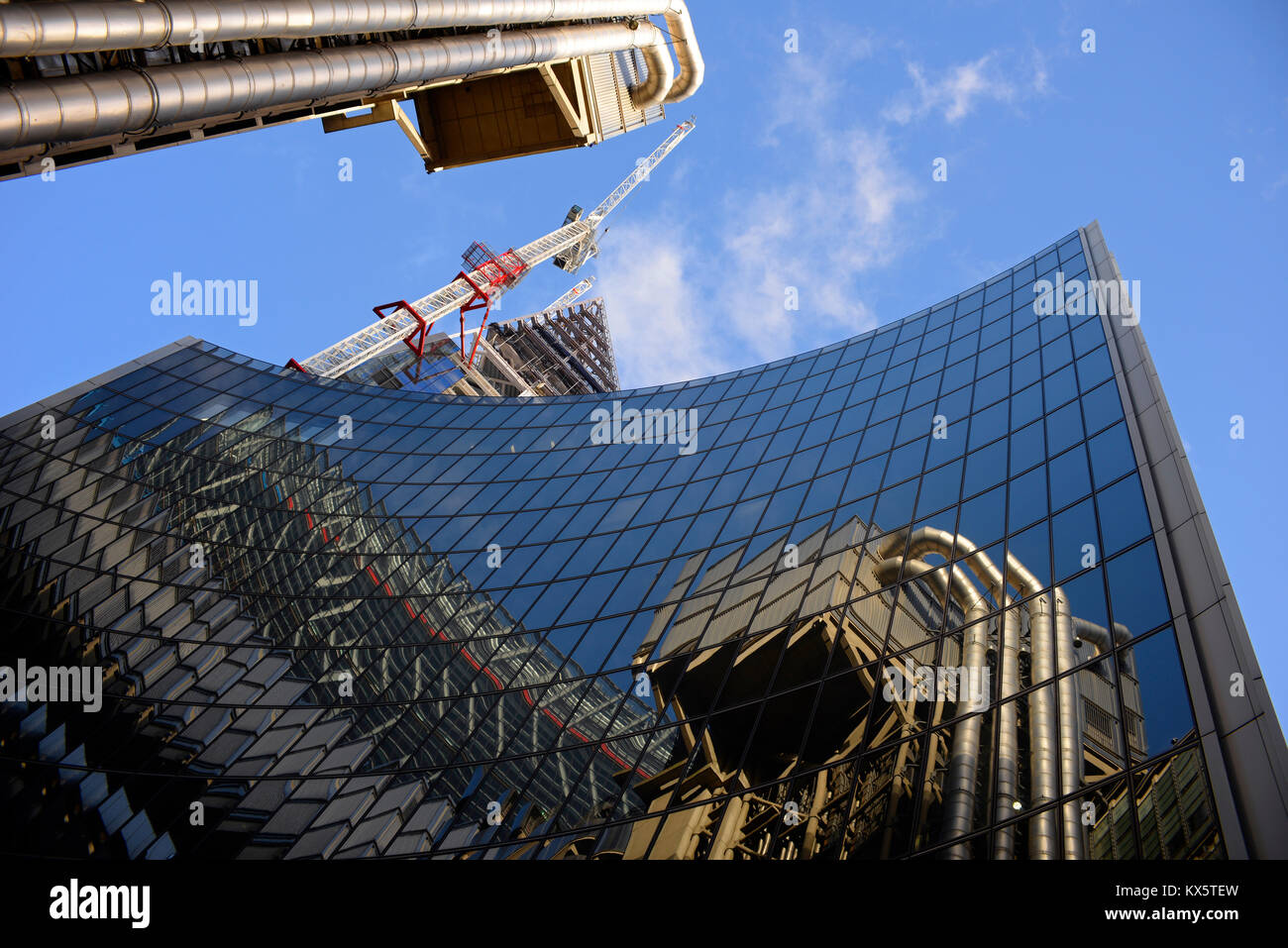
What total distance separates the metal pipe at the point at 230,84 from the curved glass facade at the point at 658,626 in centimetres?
1511

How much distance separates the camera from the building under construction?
13.7 meters

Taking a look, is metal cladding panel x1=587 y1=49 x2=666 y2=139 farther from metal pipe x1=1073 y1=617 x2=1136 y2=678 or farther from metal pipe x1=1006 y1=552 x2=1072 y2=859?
metal pipe x1=1073 y1=617 x2=1136 y2=678

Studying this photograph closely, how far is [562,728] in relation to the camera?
67.4ft

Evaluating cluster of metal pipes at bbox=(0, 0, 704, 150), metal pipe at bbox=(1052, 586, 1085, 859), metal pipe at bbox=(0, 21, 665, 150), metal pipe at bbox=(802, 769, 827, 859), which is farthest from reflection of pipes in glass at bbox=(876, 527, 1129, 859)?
metal pipe at bbox=(0, 21, 665, 150)

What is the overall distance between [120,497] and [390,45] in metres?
21.2

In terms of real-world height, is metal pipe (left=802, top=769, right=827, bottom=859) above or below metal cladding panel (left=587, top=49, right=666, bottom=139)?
below

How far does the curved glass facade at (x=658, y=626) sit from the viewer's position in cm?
1383

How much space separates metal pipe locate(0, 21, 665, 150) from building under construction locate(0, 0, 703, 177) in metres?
0.04

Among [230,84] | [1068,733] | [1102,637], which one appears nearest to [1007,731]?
[1068,733]

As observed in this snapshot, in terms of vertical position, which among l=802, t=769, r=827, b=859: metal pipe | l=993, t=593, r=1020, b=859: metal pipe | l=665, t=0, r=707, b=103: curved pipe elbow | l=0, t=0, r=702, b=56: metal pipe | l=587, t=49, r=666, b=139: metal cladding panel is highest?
l=665, t=0, r=707, b=103: curved pipe elbow

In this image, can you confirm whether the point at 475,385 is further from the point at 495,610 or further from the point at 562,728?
the point at 562,728

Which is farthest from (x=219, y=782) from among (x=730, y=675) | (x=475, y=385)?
(x=475, y=385)

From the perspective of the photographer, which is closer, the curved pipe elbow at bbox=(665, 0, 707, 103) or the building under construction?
the building under construction

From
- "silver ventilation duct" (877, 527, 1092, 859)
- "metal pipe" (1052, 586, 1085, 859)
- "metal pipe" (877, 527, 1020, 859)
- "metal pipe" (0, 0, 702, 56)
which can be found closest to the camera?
"metal pipe" (1052, 586, 1085, 859)
